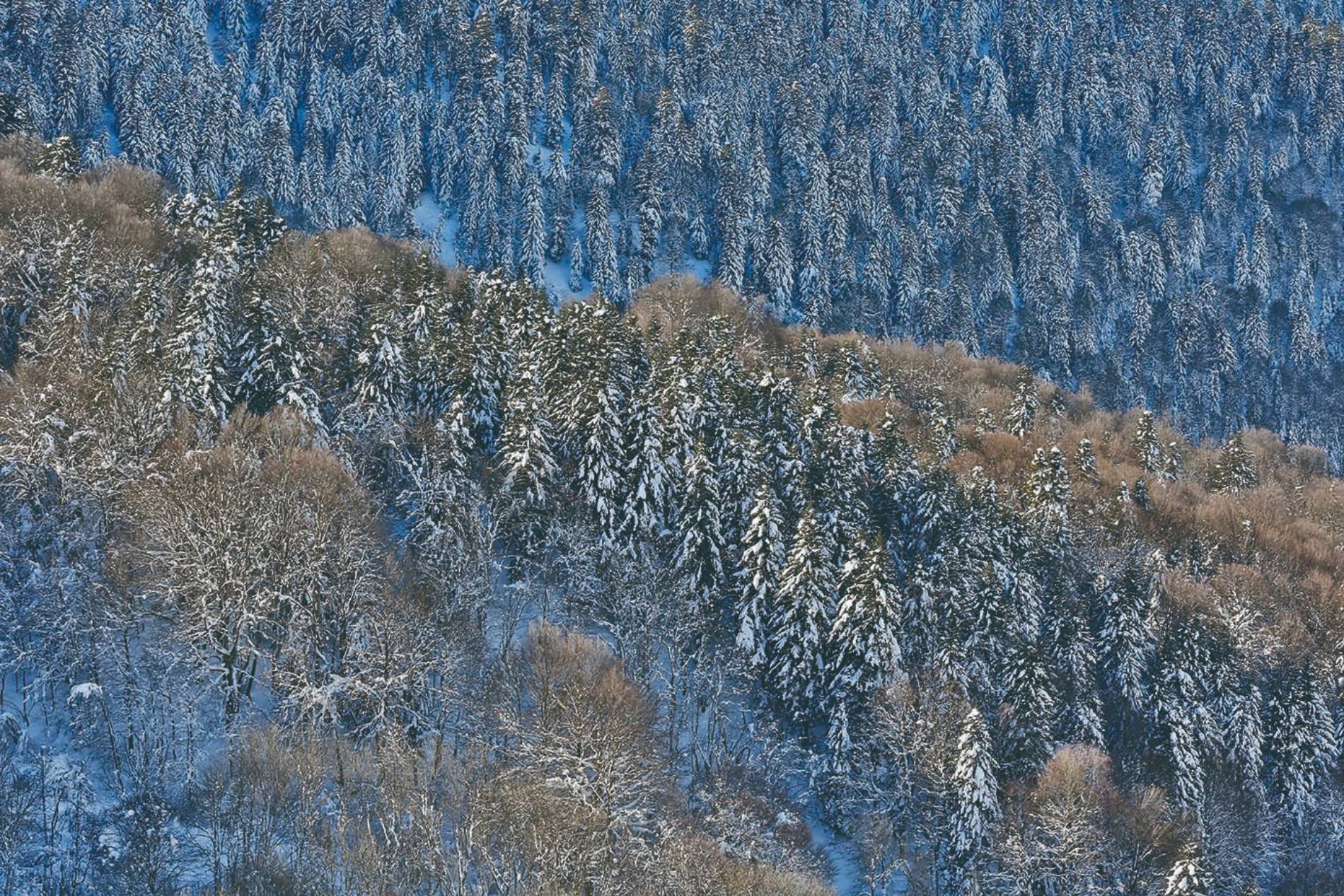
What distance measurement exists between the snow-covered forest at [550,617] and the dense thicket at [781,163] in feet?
A: 188

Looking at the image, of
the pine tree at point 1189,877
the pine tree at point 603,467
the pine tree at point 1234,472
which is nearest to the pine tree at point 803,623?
the pine tree at point 603,467

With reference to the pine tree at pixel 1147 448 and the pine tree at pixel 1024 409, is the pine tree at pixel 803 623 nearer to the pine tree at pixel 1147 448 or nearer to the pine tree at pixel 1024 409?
the pine tree at pixel 1024 409

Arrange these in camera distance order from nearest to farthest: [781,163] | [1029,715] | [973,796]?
[973,796], [1029,715], [781,163]

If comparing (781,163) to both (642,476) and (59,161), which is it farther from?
(642,476)

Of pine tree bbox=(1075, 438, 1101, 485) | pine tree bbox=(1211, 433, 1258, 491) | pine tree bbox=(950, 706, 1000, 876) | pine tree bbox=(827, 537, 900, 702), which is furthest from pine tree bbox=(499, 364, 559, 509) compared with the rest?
pine tree bbox=(1211, 433, 1258, 491)

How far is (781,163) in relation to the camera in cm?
15662

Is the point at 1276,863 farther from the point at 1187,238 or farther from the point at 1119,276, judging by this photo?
the point at 1187,238

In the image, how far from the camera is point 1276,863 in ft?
151

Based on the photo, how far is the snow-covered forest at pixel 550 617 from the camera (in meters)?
29.5

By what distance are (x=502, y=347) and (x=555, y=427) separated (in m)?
7.18

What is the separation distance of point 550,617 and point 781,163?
12696 centimetres

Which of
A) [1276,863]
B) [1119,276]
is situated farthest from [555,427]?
[1119,276]

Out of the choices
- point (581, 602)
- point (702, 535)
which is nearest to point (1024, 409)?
point (702, 535)

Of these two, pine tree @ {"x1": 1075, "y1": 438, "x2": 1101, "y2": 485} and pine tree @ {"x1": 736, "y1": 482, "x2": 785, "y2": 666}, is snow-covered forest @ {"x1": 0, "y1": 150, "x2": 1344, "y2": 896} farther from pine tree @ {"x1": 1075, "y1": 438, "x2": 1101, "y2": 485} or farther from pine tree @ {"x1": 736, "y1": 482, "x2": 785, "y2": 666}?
pine tree @ {"x1": 1075, "y1": 438, "x2": 1101, "y2": 485}
